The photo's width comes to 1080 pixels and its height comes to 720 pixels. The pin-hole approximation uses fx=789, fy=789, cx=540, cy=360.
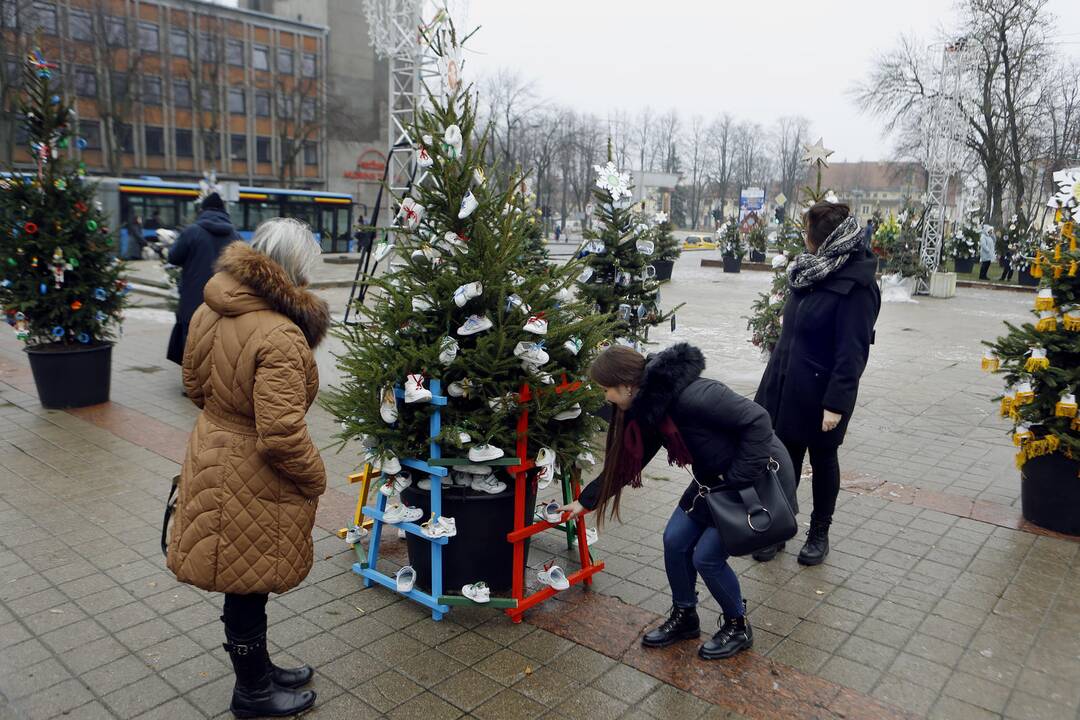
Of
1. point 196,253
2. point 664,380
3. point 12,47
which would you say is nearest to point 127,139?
point 12,47

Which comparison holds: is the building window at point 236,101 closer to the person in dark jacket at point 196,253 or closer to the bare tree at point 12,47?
the bare tree at point 12,47

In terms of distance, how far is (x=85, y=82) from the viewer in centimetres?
4481

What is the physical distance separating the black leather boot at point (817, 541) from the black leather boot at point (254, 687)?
9.24 feet

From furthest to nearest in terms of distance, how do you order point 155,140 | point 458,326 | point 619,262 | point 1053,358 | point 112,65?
point 155,140, point 112,65, point 619,262, point 1053,358, point 458,326

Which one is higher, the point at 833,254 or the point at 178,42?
the point at 178,42

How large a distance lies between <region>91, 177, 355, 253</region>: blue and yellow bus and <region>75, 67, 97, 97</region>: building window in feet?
67.8

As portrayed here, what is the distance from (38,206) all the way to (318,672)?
5727mm

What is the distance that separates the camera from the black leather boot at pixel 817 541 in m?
4.40

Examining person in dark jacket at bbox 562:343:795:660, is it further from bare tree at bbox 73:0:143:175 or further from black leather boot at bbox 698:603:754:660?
bare tree at bbox 73:0:143:175

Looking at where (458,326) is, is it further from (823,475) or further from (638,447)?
(823,475)

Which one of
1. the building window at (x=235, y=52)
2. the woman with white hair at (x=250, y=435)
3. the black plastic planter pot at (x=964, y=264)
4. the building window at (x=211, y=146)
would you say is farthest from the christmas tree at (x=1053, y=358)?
the building window at (x=235, y=52)

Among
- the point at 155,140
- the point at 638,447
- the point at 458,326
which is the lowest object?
the point at 638,447

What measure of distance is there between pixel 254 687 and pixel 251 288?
4.82ft

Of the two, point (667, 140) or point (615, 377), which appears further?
point (667, 140)
